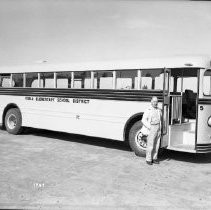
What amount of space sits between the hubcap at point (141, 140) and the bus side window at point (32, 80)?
440cm

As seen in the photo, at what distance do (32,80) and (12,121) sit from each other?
69.3 inches

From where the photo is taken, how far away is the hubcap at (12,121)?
13.0 metres

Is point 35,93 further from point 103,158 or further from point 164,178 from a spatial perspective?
point 164,178

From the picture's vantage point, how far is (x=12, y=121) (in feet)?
43.1

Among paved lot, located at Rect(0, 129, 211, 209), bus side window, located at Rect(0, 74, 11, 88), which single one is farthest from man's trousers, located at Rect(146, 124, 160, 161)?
bus side window, located at Rect(0, 74, 11, 88)

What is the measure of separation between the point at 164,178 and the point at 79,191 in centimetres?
188

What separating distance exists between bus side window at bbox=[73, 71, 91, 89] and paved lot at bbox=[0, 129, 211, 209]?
1708 mm

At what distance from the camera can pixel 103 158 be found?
9109 mm

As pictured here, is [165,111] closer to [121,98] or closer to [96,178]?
[121,98]

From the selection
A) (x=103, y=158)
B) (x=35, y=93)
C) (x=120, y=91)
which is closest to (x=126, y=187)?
(x=103, y=158)

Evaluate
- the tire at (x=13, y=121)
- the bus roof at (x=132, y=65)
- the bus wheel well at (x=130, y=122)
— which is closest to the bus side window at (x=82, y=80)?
the bus roof at (x=132, y=65)

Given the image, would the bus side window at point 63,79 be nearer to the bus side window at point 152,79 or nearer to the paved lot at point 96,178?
the paved lot at point 96,178

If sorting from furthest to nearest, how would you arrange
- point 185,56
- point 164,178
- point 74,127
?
point 74,127, point 185,56, point 164,178

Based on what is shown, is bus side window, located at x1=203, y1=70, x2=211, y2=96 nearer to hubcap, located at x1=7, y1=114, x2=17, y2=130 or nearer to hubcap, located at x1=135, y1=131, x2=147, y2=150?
hubcap, located at x1=135, y1=131, x2=147, y2=150
